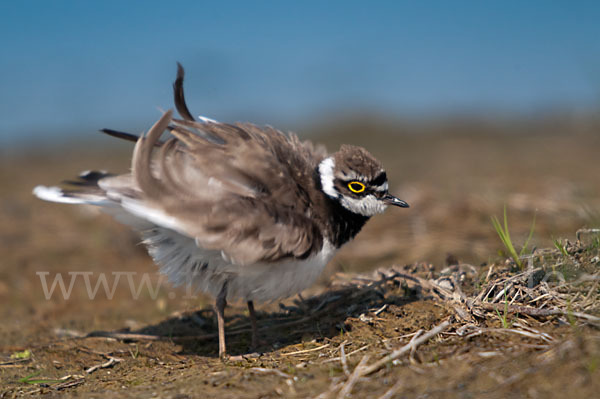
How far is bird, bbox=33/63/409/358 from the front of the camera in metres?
3.15

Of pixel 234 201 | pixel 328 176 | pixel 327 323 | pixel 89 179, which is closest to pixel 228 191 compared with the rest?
pixel 234 201

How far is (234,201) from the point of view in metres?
3.20

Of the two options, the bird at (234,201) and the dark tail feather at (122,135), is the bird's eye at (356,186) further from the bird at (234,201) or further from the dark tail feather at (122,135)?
the dark tail feather at (122,135)

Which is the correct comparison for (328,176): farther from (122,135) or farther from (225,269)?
(122,135)

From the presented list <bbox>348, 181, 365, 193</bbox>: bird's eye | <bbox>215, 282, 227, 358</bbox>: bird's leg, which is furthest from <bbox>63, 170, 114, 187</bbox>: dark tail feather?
<bbox>348, 181, 365, 193</bbox>: bird's eye

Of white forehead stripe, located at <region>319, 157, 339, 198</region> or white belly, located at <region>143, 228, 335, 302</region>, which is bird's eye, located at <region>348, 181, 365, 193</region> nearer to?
white forehead stripe, located at <region>319, 157, 339, 198</region>

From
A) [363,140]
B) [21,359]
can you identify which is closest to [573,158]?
[363,140]

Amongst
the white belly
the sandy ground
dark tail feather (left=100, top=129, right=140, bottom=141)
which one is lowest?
the sandy ground

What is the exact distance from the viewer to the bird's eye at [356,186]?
3.62 m

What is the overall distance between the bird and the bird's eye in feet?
0.03

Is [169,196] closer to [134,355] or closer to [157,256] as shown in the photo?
[157,256]

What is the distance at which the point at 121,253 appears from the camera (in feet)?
25.4

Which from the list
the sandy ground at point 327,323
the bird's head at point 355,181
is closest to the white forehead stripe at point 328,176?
the bird's head at point 355,181

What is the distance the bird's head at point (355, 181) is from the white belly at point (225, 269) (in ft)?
1.11
